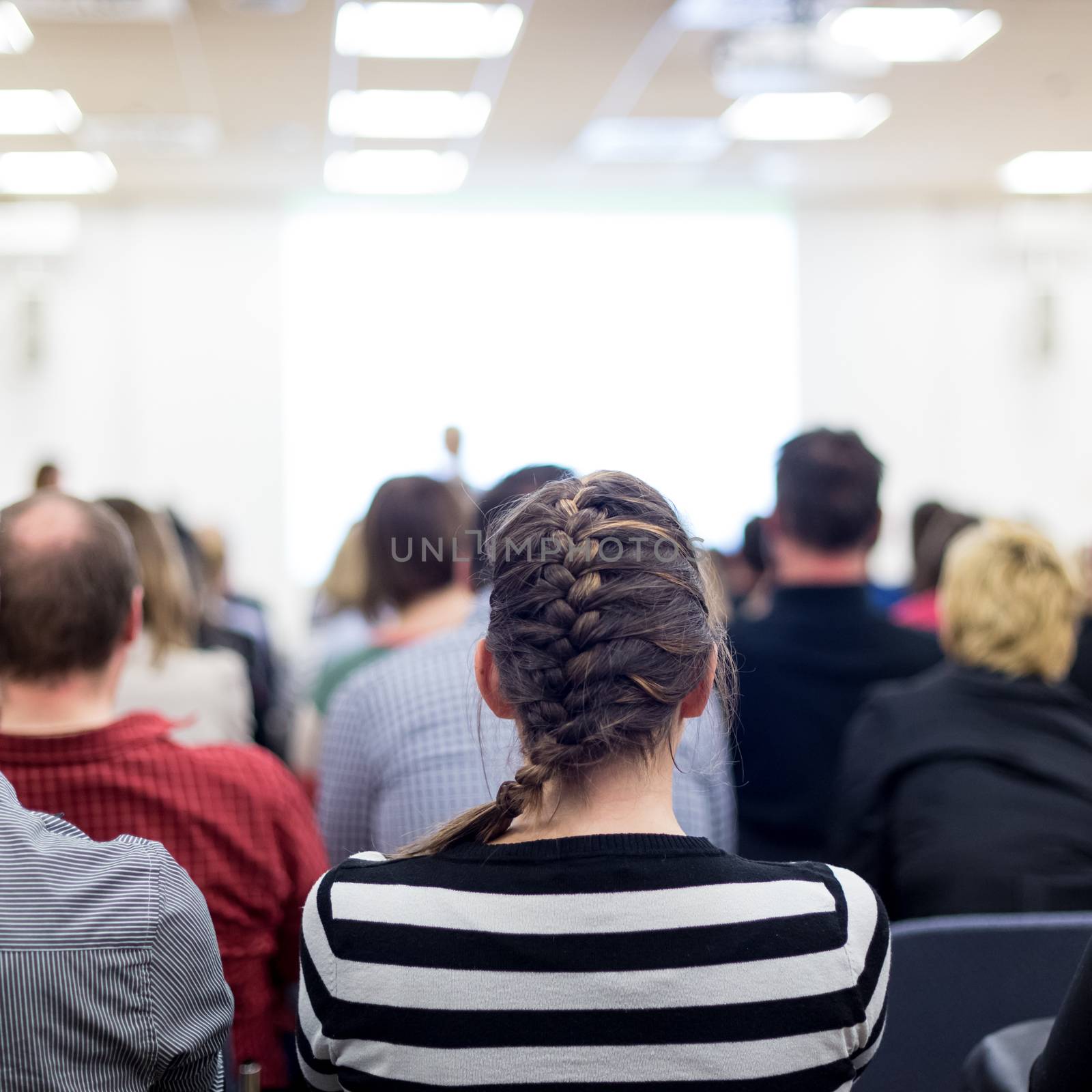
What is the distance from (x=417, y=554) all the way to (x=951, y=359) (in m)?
7.31

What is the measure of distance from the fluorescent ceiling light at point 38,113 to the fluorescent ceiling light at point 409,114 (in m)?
1.31

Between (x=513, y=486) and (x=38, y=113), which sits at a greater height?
(x=38, y=113)

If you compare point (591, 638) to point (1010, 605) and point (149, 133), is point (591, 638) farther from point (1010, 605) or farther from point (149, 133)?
point (149, 133)

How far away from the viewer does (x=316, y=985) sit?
0.97m

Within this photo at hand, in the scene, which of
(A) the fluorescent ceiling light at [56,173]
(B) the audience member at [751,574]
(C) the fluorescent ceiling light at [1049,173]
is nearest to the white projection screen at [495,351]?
(A) the fluorescent ceiling light at [56,173]

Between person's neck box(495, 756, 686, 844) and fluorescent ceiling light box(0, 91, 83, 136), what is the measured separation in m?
5.88

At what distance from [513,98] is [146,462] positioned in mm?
3492

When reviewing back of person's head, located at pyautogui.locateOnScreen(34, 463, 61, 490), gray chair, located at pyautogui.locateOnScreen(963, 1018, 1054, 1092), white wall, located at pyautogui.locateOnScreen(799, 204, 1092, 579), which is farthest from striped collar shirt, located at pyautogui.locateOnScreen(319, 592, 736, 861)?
white wall, located at pyautogui.locateOnScreen(799, 204, 1092, 579)

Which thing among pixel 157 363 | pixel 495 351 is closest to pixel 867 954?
pixel 495 351

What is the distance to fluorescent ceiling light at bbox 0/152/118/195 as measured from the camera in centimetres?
680

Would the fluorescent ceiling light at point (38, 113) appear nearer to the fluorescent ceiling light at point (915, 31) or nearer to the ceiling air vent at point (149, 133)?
the ceiling air vent at point (149, 133)

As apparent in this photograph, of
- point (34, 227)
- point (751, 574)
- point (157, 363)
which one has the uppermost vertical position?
point (34, 227)

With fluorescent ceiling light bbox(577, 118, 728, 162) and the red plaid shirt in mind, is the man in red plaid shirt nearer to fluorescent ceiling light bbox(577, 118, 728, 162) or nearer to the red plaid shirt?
the red plaid shirt

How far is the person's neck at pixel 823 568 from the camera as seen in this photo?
2.34 m
